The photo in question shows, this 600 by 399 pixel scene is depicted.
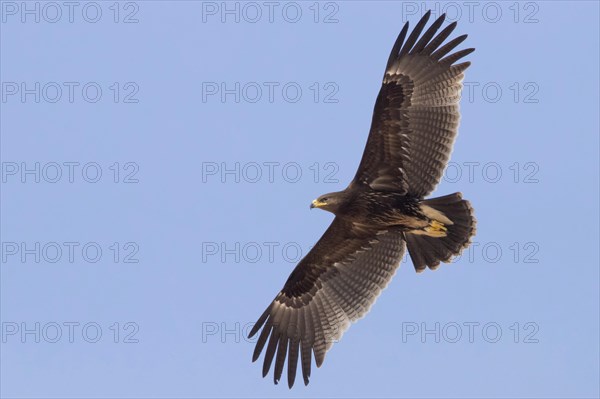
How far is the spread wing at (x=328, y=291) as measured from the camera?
18.5 meters

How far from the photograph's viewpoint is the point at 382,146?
57.5ft

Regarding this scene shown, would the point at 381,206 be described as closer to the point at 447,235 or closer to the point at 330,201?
the point at 330,201

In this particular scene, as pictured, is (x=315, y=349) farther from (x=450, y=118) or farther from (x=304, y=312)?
(x=450, y=118)

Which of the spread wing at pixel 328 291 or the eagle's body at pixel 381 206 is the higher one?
the eagle's body at pixel 381 206

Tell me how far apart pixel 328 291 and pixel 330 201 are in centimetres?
214

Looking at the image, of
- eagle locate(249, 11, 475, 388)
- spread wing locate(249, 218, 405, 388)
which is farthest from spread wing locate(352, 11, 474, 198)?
spread wing locate(249, 218, 405, 388)

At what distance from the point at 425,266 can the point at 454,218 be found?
1015 millimetres

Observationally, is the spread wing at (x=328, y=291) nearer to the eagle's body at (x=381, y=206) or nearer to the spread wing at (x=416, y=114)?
the eagle's body at (x=381, y=206)

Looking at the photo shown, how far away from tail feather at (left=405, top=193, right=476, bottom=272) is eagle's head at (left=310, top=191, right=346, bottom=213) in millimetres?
1267

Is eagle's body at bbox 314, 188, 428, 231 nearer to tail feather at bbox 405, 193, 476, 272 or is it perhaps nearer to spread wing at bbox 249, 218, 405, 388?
tail feather at bbox 405, 193, 476, 272

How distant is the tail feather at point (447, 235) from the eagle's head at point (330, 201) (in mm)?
1267

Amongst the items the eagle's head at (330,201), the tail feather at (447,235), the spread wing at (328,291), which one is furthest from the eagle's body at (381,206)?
the spread wing at (328,291)

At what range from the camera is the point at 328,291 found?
19000mm

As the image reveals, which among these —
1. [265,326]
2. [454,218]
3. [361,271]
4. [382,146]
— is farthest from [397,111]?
[265,326]
